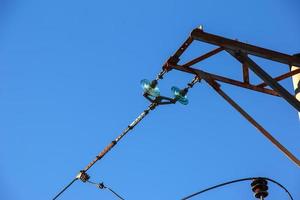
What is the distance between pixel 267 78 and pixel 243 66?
0.71 metres

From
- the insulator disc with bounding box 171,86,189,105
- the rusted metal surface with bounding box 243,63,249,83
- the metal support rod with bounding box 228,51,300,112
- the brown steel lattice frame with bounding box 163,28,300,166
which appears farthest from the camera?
the insulator disc with bounding box 171,86,189,105

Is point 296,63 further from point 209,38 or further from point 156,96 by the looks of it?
point 156,96

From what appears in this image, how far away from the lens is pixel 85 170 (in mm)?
8867

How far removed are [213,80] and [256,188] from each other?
6.79 feet

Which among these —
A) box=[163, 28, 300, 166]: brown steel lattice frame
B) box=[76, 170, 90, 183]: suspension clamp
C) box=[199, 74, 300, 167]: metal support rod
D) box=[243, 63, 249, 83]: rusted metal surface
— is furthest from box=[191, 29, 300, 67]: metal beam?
box=[76, 170, 90, 183]: suspension clamp

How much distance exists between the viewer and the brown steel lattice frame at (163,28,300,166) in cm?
536

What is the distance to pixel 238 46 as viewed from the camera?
5.65m

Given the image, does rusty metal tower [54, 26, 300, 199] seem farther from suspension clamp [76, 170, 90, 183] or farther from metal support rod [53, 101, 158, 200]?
suspension clamp [76, 170, 90, 183]

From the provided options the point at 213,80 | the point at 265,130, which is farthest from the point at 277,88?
the point at 213,80

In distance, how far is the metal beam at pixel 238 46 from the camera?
5.60 meters

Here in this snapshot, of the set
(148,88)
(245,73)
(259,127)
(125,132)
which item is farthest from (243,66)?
(125,132)

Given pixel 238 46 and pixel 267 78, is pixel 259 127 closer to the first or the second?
pixel 267 78

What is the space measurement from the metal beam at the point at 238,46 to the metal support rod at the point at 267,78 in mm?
95

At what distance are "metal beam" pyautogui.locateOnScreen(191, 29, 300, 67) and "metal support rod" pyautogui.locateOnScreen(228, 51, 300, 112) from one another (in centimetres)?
10
